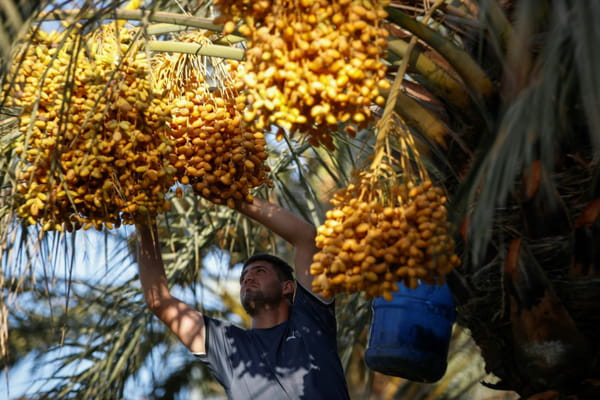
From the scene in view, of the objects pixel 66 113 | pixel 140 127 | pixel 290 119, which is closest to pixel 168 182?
pixel 140 127

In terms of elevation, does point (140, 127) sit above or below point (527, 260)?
above

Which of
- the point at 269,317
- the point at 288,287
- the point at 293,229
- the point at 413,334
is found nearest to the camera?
the point at 293,229

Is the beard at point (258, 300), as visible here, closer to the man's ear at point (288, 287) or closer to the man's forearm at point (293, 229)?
the man's ear at point (288, 287)

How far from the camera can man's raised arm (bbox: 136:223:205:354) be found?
2654mm

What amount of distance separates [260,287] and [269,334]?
241 millimetres

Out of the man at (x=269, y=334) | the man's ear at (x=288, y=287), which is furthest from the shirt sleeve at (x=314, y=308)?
the man's ear at (x=288, y=287)

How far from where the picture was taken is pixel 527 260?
2.08 metres

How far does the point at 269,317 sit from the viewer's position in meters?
2.84

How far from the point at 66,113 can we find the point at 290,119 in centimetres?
45

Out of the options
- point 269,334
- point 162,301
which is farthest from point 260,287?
point 162,301

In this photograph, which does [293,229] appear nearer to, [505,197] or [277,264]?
[277,264]

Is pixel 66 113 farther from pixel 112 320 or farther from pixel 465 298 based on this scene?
pixel 112 320

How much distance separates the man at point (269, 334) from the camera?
8.07 ft

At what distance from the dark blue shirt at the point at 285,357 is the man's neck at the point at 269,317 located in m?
0.10
